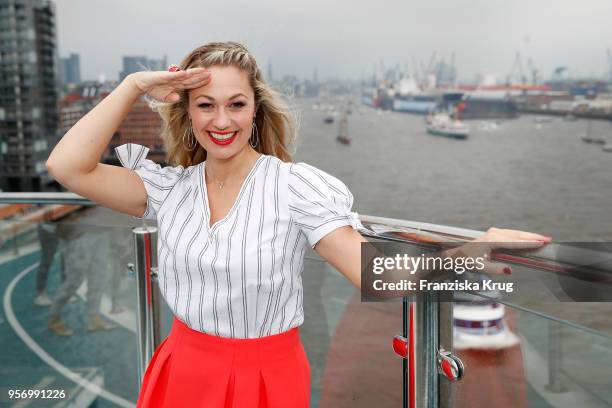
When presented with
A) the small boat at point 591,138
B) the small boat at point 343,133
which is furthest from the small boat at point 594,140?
the small boat at point 343,133

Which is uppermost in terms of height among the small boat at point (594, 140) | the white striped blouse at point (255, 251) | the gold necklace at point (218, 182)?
the gold necklace at point (218, 182)

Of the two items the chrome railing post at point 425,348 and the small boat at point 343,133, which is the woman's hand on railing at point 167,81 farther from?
the small boat at point 343,133

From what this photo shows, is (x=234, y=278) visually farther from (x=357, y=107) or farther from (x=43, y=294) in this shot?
(x=357, y=107)

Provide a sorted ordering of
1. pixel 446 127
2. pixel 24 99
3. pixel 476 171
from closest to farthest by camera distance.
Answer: pixel 24 99
pixel 476 171
pixel 446 127

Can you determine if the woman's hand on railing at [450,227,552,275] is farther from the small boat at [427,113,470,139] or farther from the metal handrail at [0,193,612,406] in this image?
the small boat at [427,113,470,139]

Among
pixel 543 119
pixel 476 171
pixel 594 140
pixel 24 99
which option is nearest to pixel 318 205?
pixel 24 99

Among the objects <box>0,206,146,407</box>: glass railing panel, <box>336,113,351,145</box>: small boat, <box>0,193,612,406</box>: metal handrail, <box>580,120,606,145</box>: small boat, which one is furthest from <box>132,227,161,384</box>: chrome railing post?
<box>580,120,606,145</box>: small boat

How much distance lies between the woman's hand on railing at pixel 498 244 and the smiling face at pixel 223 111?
511 mm

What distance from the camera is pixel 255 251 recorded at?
52.2 inches

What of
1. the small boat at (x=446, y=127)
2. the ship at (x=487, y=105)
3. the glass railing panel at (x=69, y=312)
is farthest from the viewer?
the small boat at (x=446, y=127)

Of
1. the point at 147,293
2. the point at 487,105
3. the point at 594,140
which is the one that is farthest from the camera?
the point at 487,105

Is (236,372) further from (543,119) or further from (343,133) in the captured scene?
(543,119)

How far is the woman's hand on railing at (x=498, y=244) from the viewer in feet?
3.78

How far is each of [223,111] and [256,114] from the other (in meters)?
0.15
